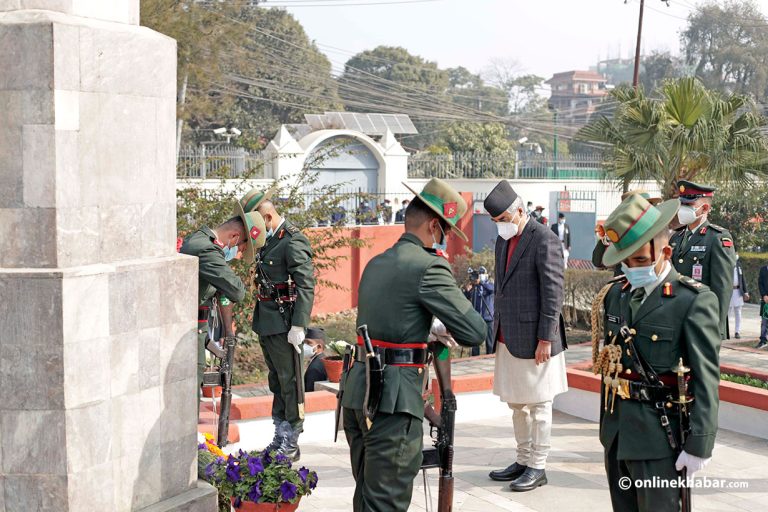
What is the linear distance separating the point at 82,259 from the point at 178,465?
125 cm

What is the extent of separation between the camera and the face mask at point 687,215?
7.24 meters

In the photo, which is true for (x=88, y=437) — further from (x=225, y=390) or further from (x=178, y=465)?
(x=225, y=390)

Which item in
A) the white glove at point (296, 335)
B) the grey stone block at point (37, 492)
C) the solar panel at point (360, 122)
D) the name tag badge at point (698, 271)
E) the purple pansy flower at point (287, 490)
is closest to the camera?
the grey stone block at point (37, 492)

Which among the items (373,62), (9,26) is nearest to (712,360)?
(9,26)

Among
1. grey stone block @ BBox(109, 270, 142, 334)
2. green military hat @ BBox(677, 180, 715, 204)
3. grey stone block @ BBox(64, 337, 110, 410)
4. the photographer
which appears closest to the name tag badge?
green military hat @ BBox(677, 180, 715, 204)

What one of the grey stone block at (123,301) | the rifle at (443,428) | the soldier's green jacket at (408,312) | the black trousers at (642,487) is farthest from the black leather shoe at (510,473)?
the grey stone block at (123,301)

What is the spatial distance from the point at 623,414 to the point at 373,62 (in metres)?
80.7

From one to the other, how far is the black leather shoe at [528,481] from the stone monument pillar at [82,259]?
8.72 ft

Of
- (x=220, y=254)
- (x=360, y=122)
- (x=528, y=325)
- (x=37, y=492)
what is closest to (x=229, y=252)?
(x=220, y=254)

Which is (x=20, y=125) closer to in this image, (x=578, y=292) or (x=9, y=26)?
(x=9, y=26)

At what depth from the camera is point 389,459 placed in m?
4.64

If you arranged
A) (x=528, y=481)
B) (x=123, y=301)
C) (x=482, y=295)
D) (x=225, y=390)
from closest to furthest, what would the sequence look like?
(x=123, y=301) → (x=528, y=481) → (x=225, y=390) → (x=482, y=295)

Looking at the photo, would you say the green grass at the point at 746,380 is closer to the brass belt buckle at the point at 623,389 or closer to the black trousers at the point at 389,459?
the brass belt buckle at the point at 623,389

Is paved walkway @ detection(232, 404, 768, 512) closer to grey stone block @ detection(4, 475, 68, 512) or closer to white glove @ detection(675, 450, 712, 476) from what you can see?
white glove @ detection(675, 450, 712, 476)
